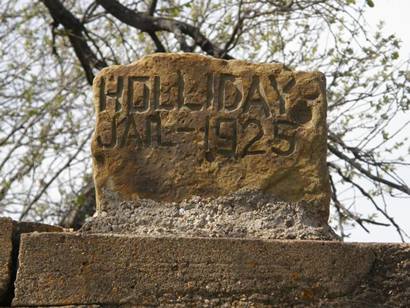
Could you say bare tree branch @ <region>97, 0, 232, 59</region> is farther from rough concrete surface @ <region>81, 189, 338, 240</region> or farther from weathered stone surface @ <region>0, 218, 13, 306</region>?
weathered stone surface @ <region>0, 218, 13, 306</region>

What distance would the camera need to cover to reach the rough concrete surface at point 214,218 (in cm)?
393

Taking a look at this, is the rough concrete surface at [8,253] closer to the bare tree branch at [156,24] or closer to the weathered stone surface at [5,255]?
the weathered stone surface at [5,255]

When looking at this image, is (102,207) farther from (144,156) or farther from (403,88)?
(403,88)

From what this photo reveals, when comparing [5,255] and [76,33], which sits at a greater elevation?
[76,33]

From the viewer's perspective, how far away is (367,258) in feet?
12.6

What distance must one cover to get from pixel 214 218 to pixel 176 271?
28cm

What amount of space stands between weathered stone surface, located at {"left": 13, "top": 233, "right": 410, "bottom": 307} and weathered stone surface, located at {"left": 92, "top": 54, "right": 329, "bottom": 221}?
0.24m

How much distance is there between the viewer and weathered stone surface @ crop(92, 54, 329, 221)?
396 cm

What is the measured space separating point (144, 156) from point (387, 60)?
5.40 metres

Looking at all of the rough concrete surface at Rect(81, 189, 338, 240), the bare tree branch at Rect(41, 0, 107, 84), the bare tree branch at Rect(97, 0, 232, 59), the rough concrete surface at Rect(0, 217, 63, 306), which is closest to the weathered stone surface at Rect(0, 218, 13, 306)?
the rough concrete surface at Rect(0, 217, 63, 306)

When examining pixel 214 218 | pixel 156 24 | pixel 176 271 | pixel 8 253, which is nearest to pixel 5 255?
pixel 8 253

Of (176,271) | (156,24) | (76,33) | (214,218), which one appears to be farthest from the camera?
(76,33)

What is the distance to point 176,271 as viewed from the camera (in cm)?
375

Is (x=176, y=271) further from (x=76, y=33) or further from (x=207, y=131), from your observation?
(x=76, y=33)
